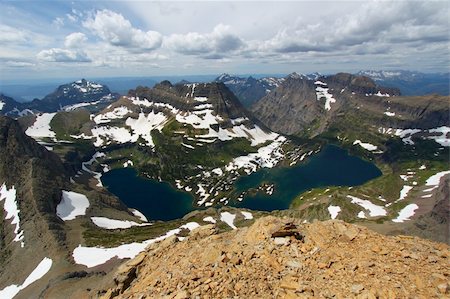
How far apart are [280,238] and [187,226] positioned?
379ft

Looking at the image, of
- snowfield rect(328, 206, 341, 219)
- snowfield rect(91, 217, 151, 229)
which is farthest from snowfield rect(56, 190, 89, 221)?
snowfield rect(328, 206, 341, 219)

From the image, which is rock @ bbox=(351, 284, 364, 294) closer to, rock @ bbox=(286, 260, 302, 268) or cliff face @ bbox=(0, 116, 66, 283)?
rock @ bbox=(286, 260, 302, 268)

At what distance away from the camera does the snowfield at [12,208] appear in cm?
12029

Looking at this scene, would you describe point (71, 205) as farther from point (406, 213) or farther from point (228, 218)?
point (406, 213)

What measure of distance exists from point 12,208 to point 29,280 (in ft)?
211

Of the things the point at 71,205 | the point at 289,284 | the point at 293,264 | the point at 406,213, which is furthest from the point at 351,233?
the point at 406,213

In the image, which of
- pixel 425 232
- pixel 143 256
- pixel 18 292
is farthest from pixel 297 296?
pixel 425 232

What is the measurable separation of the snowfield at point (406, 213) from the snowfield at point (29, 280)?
150754mm

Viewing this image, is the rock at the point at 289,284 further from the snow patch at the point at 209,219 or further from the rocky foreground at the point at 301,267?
the snow patch at the point at 209,219

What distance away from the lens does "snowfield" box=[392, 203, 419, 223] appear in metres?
167

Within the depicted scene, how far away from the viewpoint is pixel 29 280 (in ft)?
290

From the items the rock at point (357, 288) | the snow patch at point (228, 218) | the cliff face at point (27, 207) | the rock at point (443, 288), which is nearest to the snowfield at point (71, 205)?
the cliff face at point (27, 207)

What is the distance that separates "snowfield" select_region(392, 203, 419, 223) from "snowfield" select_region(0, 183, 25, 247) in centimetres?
16505

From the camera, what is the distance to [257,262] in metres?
28.2
